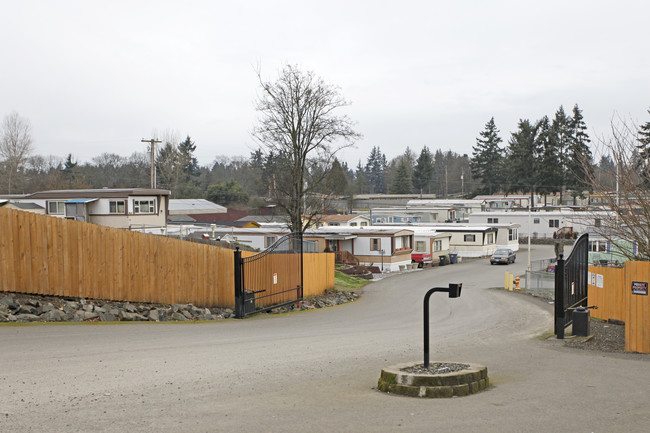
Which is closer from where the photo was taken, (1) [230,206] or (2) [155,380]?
(2) [155,380]

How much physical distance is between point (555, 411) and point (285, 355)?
19.6 ft

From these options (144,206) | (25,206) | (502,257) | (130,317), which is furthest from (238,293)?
(502,257)

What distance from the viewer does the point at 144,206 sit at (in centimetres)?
4791

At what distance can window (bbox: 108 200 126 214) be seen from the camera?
47.1 metres

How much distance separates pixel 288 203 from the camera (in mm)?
40844

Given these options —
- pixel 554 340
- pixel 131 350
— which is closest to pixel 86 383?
pixel 131 350

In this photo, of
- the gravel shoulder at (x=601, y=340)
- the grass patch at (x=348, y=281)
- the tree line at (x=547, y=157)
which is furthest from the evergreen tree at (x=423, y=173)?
the gravel shoulder at (x=601, y=340)

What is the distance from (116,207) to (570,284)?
1506 inches

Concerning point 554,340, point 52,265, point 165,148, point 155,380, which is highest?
point 165,148

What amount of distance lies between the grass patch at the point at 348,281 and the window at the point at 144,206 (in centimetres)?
1555

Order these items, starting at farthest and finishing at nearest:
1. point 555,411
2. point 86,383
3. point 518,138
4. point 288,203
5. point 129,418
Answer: point 518,138
point 288,203
point 86,383
point 555,411
point 129,418

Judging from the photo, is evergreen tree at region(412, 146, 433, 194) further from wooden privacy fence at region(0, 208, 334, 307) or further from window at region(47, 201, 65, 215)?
wooden privacy fence at region(0, 208, 334, 307)

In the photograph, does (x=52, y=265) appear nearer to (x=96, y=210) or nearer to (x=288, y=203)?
(x=288, y=203)

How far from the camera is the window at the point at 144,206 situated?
4748cm
